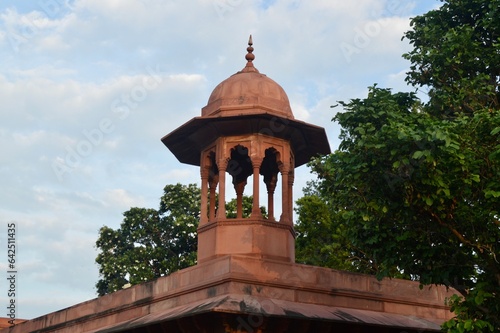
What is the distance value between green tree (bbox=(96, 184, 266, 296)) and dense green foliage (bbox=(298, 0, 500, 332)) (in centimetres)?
2101

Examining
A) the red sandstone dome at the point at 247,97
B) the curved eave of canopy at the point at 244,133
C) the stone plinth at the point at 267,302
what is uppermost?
the red sandstone dome at the point at 247,97

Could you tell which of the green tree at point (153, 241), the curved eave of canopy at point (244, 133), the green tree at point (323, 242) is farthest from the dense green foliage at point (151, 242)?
the curved eave of canopy at point (244, 133)

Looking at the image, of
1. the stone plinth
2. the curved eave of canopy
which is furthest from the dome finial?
the stone plinth

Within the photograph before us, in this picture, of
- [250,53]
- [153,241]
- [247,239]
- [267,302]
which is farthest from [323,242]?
[267,302]

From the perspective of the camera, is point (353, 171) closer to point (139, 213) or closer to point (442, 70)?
point (442, 70)

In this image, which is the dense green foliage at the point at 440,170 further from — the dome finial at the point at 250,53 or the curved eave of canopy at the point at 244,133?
the dome finial at the point at 250,53

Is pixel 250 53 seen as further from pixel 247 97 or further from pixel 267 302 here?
pixel 267 302

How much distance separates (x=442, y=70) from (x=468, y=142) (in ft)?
9.22

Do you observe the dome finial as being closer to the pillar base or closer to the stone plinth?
the pillar base

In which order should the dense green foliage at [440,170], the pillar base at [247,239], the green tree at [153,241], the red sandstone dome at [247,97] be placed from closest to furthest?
the dense green foliage at [440,170], the pillar base at [247,239], the red sandstone dome at [247,97], the green tree at [153,241]

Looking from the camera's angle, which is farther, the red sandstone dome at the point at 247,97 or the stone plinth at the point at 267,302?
the red sandstone dome at the point at 247,97

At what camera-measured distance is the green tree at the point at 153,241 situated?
116ft

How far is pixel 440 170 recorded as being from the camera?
446 inches

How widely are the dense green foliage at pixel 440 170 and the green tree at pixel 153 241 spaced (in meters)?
21.0
